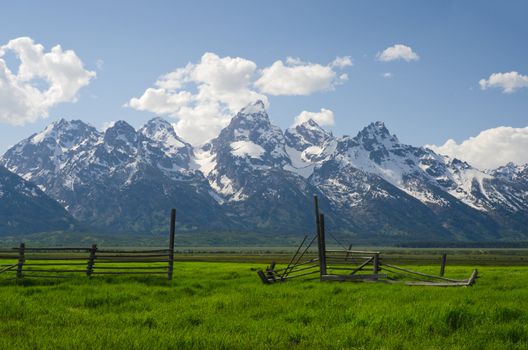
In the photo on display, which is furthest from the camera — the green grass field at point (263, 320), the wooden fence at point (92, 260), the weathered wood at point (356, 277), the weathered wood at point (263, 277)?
the wooden fence at point (92, 260)

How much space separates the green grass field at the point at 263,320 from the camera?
11.1 m

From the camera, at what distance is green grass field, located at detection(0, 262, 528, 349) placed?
11148mm

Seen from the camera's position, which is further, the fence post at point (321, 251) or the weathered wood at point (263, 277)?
the fence post at point (321, 251)

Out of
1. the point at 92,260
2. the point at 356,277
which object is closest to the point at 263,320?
the point at 356,277

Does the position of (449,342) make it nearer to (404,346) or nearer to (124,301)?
(404,346)

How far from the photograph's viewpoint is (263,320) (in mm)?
14195

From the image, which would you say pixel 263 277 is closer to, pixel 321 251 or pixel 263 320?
pixel 321 251

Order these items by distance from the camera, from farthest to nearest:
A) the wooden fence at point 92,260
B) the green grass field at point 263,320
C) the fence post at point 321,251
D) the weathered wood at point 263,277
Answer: the wooden fence at point 92,260 < the fence post at point 321,251 < the weathered wood at point 263,277 < the green grass field at point 263,320

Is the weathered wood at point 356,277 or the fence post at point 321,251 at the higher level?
the fence post at point 321,251

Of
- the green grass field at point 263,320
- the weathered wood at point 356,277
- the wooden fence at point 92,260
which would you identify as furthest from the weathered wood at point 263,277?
the wooden fence at point 92,260

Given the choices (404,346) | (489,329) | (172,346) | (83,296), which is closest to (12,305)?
(83,296)

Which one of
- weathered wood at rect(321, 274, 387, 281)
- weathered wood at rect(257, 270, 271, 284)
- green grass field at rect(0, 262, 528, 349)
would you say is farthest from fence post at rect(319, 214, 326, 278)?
green grass field at rect(0, 262, 528, 349)

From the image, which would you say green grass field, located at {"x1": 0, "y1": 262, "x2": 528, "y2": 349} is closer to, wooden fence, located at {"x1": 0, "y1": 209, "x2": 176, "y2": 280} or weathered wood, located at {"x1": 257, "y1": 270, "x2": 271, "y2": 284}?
weathered wood, located at {"x1": 257, "y1": 270, "x2": 271, "y2": 284}

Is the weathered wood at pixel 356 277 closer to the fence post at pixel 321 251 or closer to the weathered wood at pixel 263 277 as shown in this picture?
the fence post at pixel 321 251
